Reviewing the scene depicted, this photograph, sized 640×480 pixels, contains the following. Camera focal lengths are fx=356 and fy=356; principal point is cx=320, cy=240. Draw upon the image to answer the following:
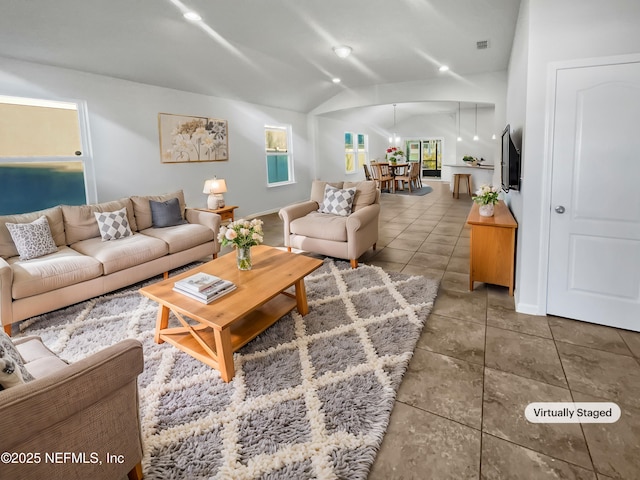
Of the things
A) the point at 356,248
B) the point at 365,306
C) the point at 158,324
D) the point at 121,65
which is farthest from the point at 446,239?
the point at 121,65

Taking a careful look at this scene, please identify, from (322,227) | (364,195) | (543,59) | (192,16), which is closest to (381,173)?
(364,195)

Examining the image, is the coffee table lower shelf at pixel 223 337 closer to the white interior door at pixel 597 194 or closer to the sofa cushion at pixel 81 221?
the sofa cushion at pixel 81 221

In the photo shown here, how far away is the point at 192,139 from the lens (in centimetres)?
571

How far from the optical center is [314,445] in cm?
162

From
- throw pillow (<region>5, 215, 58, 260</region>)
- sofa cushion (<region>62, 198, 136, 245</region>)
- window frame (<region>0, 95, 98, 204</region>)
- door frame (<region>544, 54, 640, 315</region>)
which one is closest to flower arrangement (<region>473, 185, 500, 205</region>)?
door frame (<region>544, 54, 640, 315</region>)

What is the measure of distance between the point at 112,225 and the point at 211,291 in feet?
6.92

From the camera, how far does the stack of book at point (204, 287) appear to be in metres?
2.31

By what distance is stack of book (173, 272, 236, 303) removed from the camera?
2.31 meters

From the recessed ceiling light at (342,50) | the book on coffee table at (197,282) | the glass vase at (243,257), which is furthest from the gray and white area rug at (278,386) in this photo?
the recessed ceiling light at (342,50)

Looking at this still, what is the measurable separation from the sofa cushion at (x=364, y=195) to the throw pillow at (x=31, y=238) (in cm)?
324

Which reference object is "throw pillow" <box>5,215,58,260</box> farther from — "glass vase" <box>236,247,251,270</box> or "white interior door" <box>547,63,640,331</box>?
"white interior door" <box>547,63,640,331</box>

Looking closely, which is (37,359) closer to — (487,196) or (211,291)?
(211,291)

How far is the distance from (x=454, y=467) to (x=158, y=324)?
6.61ft

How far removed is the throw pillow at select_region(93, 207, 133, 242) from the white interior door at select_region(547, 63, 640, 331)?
13.2 feet
